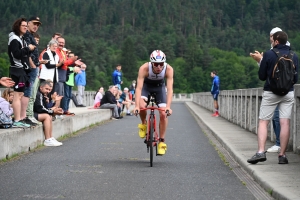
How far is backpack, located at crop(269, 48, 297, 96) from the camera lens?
1138cm

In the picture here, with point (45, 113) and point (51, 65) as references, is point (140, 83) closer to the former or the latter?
point (45, 113)

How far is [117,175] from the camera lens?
10.4 m

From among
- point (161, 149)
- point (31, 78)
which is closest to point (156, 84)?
point (161, 149)

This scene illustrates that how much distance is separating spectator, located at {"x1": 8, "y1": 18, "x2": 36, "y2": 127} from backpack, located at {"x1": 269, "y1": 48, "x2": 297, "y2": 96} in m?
4.81

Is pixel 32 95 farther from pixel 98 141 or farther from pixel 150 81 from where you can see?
pixel 150 81

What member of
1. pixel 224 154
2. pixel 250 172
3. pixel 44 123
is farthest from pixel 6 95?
pixel 250 172

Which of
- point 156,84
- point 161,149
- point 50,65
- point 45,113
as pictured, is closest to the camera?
point 161,149

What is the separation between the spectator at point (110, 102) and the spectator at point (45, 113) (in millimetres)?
14533

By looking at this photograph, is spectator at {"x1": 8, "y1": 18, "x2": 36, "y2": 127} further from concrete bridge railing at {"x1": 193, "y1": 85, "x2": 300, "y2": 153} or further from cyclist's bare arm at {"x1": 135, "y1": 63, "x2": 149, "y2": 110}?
concrete bridge railing at {"x1": 193, "y1": 85, "x2": 300, "y2": 153}

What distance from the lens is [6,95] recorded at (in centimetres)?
1458

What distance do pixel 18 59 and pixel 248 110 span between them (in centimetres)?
875

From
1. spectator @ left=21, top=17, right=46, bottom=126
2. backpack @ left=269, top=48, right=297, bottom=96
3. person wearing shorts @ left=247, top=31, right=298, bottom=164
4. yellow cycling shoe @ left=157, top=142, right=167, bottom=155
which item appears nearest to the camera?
backpack @ left=269, top=48, right=297, bottom=96

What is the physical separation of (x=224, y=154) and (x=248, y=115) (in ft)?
23.0

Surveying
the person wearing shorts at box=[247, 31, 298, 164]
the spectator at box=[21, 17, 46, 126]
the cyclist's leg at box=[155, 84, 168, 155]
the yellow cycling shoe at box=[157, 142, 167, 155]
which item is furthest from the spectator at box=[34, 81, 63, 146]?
the person wearing shorts at box=[247, 31, 298, 164]
